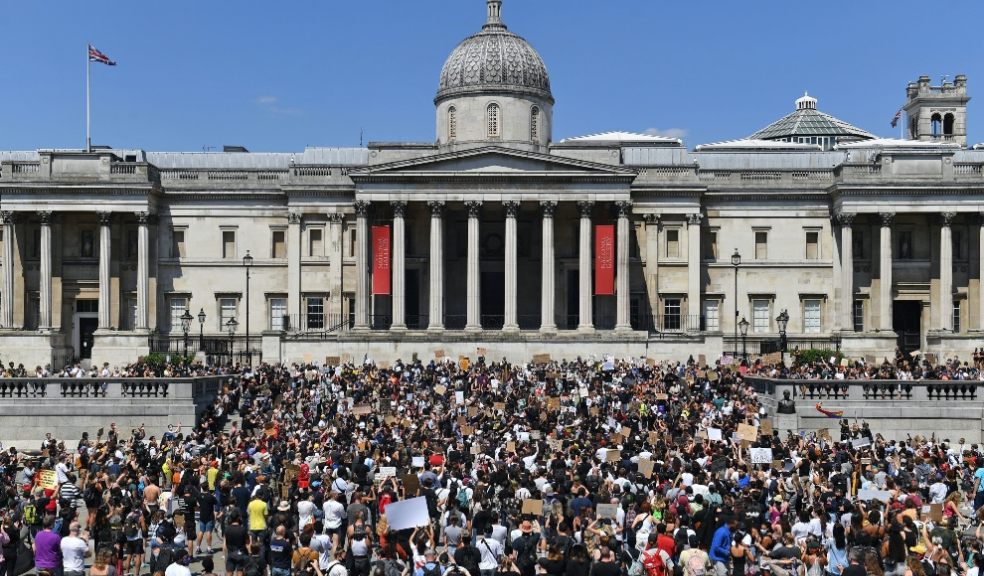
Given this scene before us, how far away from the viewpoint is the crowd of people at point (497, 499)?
19.7m

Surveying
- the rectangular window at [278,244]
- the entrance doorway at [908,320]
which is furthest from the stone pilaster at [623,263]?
the rectangular window at [278,244]

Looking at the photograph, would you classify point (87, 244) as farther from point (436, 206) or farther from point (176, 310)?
point (436, 206)

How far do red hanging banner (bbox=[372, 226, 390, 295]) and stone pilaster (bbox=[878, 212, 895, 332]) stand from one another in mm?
28171

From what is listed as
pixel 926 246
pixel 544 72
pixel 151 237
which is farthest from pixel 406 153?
pixel 926 246

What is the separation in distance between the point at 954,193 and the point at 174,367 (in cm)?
4378

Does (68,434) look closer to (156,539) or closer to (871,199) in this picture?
(156,539)

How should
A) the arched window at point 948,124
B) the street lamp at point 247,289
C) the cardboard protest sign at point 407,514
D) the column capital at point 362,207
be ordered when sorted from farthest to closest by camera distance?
the arched window at point 948,124 < the column capital at point 362,207 < the street lamp at point 247,289 < the cardboard protest sign at point 407,514

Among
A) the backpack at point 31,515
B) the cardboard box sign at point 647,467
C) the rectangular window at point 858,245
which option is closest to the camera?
the backpack at point 31,515

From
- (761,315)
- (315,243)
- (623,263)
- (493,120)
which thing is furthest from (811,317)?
(315,243)

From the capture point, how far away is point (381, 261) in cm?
6700

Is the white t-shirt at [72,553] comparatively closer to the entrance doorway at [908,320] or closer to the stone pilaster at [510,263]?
the stone pilaster at [510,263]

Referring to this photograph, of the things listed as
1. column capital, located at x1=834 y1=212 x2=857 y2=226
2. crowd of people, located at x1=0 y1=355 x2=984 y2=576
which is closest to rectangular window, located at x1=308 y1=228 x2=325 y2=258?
crowd of people, located at x1=0 y1=355 x2=984 y2=576

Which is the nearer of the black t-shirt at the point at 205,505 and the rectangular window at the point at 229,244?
the black t-shirt at the point at 205,505

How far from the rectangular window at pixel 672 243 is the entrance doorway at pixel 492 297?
32.5 ft
